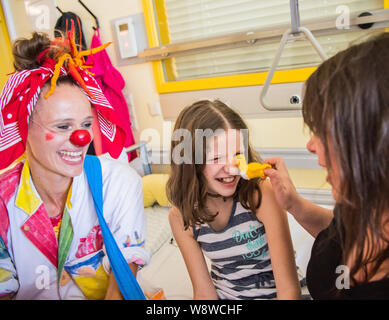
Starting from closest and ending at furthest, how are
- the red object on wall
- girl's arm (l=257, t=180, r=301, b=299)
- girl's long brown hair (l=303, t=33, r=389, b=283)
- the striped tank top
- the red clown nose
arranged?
girl's long brown hair (l=303, t=33, r=389, b=283), the red clown nose, girl's arm (l=257, t=180, r=301, b=299), the striped tank top, the red object on wall

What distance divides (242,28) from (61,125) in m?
0.48

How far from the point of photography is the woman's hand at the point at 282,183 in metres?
0.54

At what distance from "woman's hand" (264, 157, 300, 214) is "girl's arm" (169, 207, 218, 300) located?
210 millimetres

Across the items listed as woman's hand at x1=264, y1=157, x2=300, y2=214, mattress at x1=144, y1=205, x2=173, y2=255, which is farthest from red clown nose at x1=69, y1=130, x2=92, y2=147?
mattress at x1=144, y1=205, x2=173, y2=255

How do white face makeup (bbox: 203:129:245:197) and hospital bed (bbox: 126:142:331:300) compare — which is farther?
hospital bed (bbox: 126:142:331:300)

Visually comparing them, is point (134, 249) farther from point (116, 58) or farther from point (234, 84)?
point (116, 58)

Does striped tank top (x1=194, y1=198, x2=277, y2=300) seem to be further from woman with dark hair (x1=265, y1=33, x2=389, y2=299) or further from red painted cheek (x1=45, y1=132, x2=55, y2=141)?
red painted cheek (x1=45, y1=132, x2=55, y2=141)

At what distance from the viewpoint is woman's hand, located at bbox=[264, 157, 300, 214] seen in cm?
54

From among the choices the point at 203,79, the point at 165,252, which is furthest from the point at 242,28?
the point at 165,252

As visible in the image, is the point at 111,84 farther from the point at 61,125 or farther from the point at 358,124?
the point at 358,124

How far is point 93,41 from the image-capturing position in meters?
0.73
